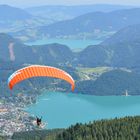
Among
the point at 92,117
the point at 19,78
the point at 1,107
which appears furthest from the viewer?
the point at 1,107

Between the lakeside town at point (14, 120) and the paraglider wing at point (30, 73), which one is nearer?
the paraglider wing at point (30, 73)

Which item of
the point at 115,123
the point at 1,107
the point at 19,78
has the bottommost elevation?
the point at 19,78

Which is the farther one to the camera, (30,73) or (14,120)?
(14,120)

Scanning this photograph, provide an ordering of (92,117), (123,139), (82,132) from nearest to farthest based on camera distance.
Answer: (123,139)
(82,132)
(92,117)

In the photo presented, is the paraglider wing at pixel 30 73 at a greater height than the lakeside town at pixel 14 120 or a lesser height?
lesser

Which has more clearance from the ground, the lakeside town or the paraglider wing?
the lakeside town

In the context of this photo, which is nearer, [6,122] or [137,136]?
[137,136]

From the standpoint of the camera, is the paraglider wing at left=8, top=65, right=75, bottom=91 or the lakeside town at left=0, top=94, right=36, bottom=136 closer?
the paraglider wing at left=8, top=65, right=75, bottom=91

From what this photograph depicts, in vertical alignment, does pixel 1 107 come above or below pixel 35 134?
above

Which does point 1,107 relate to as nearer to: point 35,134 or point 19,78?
point 35,134

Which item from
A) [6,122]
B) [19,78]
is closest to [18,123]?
[6,122]

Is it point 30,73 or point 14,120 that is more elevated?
point 14,120
